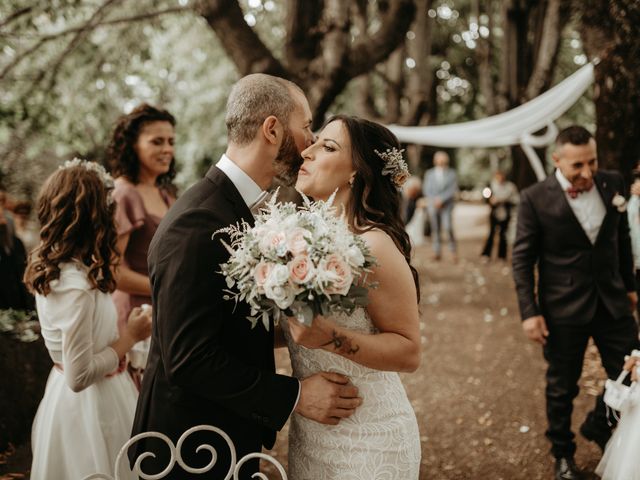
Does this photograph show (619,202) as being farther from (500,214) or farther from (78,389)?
(500,214)

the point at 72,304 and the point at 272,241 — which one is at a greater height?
the point at 272,241

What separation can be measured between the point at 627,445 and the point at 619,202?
163cm

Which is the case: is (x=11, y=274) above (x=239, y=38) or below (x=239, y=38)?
Result: below

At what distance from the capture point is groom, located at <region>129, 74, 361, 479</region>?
184cm

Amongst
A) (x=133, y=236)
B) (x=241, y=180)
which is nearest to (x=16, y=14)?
(x=133, y=236)

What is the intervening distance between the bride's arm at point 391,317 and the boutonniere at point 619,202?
231 cm

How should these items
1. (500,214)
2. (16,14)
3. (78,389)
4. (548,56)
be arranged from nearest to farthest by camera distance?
(78,389) < (16,14) < (548,56) < (500,214)

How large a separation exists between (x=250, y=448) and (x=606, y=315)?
109 inches

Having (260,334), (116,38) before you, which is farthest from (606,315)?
(116,38)

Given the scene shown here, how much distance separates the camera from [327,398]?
2043 millimetres

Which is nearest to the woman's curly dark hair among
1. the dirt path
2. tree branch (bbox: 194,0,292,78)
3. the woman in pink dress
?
the woman in pink dress

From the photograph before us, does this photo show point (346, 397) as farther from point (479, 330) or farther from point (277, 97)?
point (479, 330)

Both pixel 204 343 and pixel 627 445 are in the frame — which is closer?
pixel 204 343

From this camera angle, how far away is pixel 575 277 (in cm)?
391
